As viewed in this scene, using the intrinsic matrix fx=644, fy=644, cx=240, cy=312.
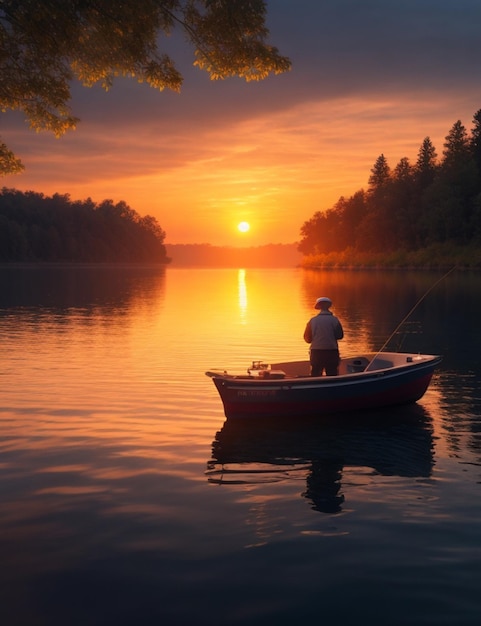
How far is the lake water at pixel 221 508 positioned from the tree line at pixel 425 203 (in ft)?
359

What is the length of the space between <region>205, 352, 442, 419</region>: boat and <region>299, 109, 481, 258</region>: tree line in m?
107

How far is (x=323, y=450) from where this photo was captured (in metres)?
13.8

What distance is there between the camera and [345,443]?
14.4 metres

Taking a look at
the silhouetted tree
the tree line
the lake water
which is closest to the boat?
the lake water

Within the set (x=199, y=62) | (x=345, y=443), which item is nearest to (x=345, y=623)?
(x=345, y=443)

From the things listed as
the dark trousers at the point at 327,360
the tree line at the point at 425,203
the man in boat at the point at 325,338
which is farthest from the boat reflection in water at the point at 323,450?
the tree line at the point at 425,203

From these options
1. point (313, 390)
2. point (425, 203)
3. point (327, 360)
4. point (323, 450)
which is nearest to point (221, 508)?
point (323, 450)

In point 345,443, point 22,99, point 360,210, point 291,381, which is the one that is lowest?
point 345,443

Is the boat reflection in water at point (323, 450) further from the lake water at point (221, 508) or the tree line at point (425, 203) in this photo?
the tree line at point (425, 203)

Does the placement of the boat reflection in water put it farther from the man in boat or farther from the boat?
the man in boat

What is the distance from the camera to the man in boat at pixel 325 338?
56.0 feet

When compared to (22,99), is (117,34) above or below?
above

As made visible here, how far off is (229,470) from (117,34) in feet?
31.2

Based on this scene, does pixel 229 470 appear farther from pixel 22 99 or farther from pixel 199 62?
pixel 22 99
